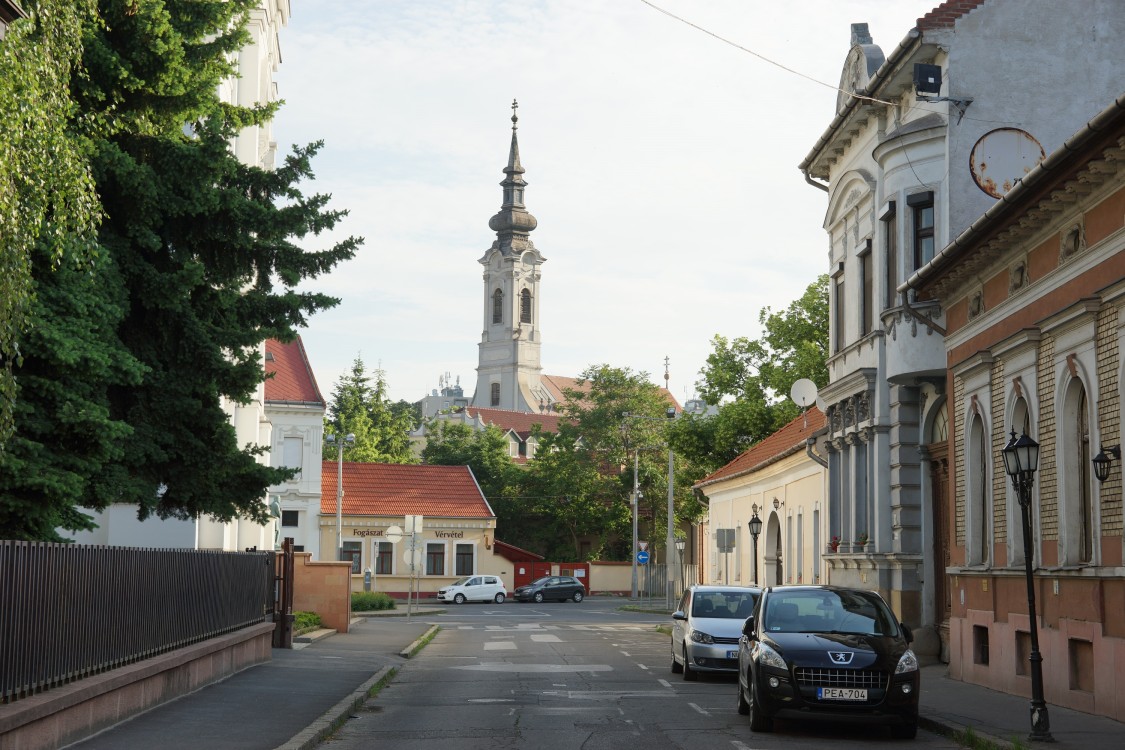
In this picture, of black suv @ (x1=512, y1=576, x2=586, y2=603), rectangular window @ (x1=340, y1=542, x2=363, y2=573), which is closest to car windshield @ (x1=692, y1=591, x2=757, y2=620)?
black suv @ (x1=512, y1=576, x2=586, y2=603)

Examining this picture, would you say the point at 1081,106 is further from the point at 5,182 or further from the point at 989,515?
the point at 5,182

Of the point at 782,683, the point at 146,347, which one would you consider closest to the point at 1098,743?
the point at 782,683

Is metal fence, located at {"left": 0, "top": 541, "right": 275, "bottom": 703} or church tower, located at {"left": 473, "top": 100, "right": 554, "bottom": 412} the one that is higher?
church tower, located at {"left": 473, "top": 100, "right": 554, "bottom": 412}

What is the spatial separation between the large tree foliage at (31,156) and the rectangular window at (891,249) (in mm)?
16912

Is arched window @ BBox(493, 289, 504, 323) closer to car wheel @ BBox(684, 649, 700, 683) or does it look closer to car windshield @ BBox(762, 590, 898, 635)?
car wheel @ BBox(684, 649, 700, 683)

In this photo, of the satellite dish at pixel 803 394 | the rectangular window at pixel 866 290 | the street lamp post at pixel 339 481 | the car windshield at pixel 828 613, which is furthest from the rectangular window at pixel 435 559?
the car windshield at pixel 828 613

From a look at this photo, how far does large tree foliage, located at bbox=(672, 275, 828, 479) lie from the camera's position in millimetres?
58562

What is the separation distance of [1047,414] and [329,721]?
32.2ft

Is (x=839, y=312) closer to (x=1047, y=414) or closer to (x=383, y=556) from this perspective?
(x=1047, y=414)

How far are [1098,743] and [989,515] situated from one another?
25.2ft

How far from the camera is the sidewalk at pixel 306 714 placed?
1298cm

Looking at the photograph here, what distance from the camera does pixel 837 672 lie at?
14219 millimetres

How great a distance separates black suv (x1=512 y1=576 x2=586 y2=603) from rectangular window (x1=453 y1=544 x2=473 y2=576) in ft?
17.7

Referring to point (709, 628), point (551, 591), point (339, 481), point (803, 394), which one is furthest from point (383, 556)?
point (709, 628)
